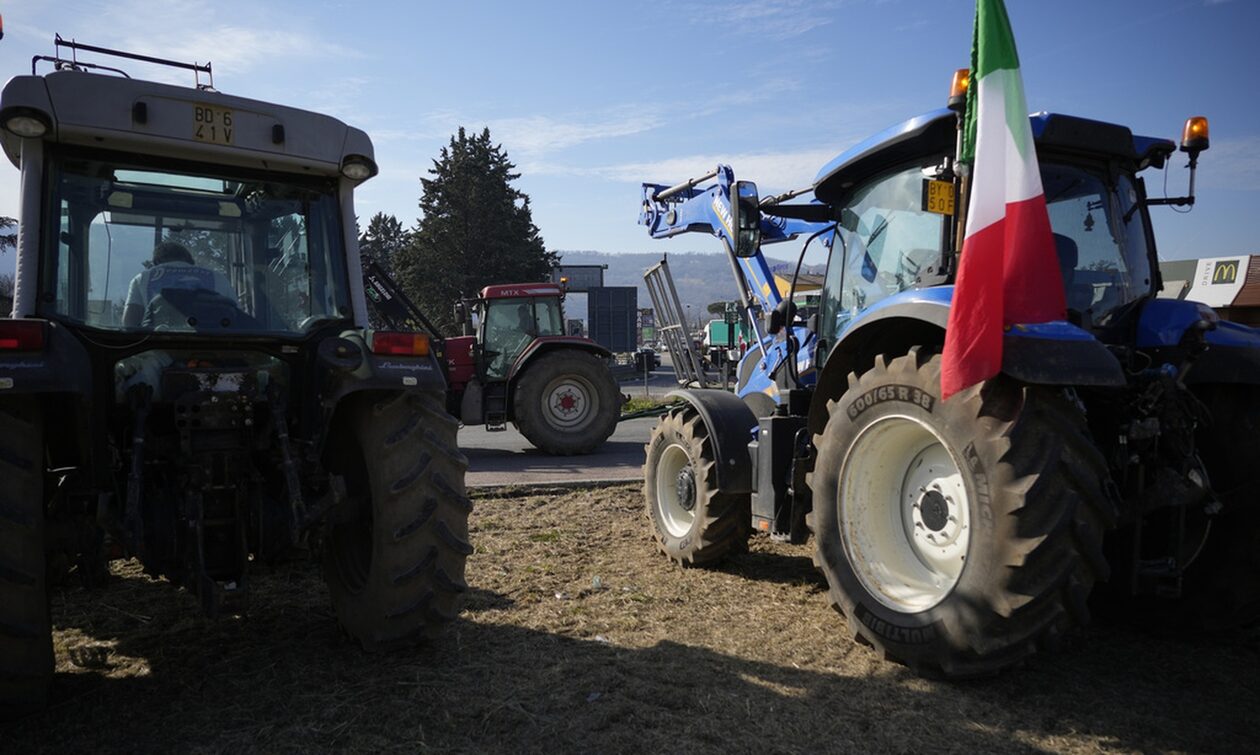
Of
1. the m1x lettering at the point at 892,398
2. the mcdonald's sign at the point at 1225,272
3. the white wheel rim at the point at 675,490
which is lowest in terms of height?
the white wheel rim at the point at 675,490

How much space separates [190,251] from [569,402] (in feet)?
26.8

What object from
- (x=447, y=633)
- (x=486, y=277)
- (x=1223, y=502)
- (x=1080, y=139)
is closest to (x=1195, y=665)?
(x=1223, y=502)

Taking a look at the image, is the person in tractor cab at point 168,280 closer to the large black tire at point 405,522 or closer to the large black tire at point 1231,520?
the large black tire at point 405,522

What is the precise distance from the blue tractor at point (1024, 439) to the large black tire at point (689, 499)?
1.33 ft

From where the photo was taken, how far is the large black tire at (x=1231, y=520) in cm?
395

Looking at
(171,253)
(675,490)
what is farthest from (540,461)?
(171,253)

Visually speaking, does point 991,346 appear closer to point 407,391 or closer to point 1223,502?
point 1223,502

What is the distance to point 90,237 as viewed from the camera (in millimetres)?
3734

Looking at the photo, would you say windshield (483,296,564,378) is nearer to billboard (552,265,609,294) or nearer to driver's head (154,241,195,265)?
driver's head (154,241,195,265)

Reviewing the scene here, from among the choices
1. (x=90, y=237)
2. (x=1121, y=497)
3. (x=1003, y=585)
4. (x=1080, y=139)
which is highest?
(x=1080, y=139)

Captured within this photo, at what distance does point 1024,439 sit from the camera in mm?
3285

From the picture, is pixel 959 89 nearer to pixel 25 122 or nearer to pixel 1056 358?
pixel 1056 358

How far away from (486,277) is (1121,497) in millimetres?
31297

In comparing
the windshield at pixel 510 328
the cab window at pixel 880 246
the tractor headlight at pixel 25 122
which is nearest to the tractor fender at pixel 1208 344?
the cab window at pixel 880 246
